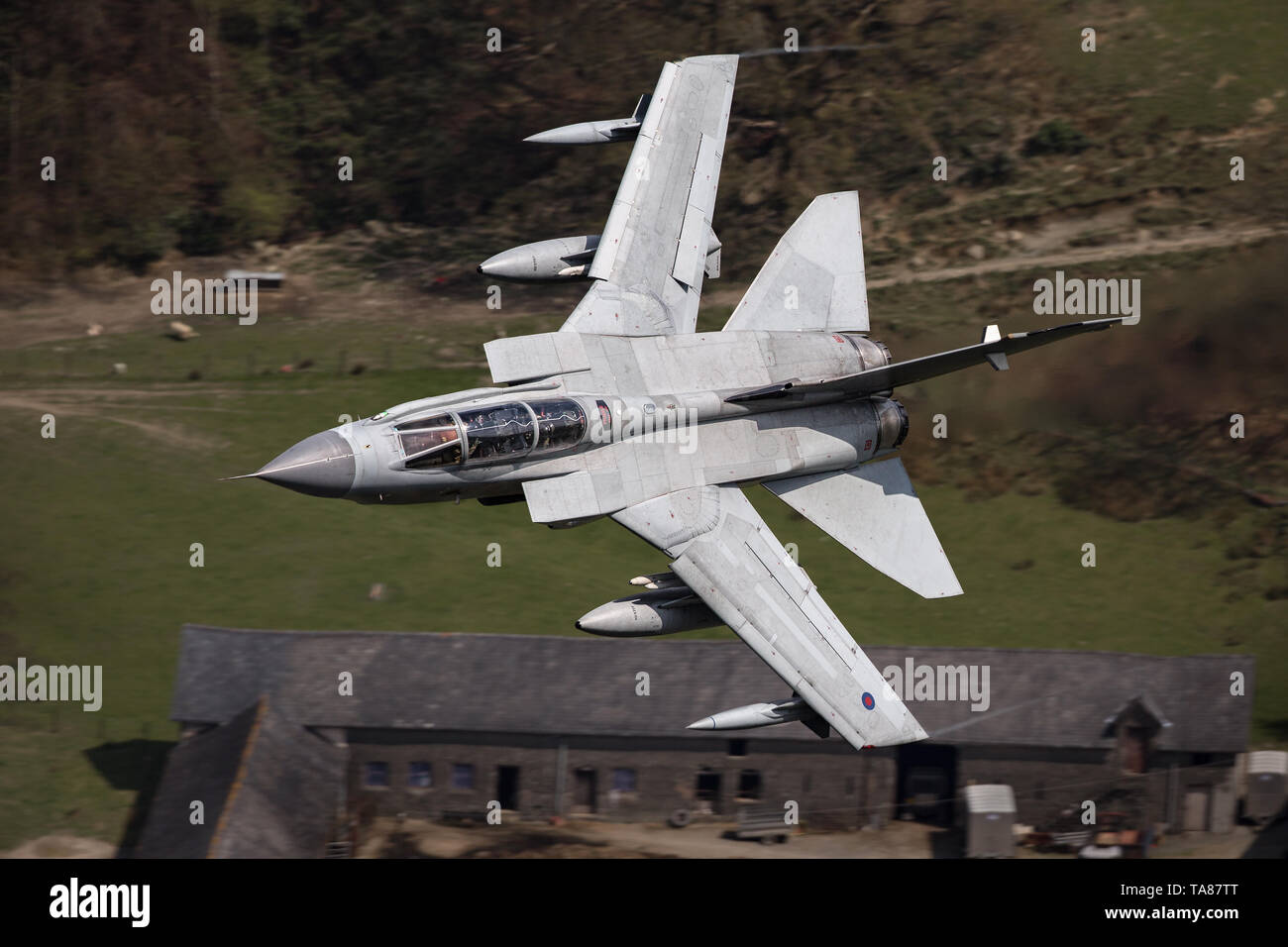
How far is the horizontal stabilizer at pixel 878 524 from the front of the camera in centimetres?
3425

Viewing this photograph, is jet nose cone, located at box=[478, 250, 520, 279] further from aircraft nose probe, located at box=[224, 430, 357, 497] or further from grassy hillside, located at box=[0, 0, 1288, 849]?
grassy hillside, located at box=[0, 0, 1288, 849]

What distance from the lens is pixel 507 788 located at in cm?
4362

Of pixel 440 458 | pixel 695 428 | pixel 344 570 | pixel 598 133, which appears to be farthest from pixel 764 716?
pixel 344 570

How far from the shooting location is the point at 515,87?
2454 inches

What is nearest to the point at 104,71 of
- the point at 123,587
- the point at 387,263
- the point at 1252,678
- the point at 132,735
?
the point at 387,263

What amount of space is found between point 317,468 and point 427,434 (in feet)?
7.24

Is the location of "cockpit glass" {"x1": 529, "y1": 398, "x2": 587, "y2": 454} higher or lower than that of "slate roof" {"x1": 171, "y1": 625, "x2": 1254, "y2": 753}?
higher

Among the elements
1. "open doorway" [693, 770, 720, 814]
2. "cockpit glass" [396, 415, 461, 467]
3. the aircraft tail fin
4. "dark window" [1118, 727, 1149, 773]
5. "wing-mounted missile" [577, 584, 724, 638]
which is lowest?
"open doorway" [693, 770, 720, 814]

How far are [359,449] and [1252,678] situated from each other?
2833cm

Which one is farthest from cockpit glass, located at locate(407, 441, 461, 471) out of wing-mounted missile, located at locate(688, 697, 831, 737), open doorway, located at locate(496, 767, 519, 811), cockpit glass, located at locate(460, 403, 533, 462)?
open doorway, located at locate(496, 767, 519, 811)

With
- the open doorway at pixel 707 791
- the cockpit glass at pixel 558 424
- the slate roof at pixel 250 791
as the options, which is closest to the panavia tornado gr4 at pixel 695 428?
the cockpit glass at pixel 558 424

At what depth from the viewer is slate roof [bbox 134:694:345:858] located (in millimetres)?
39625

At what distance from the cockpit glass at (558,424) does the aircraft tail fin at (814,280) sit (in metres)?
5.58

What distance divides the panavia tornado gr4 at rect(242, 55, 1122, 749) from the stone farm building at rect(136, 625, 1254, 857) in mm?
10580
